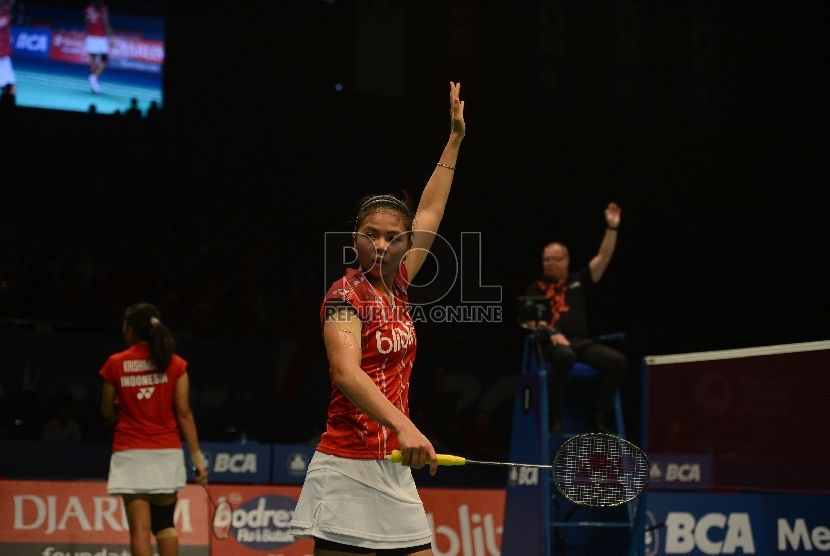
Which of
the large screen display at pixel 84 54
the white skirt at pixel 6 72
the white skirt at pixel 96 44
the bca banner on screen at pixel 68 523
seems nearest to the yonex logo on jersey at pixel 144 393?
the bca banner on screen at pixel 68 523

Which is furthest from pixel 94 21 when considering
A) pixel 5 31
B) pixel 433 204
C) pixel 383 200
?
pixel 383 200

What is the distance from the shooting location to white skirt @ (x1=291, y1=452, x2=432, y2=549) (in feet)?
8.93

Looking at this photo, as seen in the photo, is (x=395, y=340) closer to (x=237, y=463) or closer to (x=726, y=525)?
(x=726, y=525)

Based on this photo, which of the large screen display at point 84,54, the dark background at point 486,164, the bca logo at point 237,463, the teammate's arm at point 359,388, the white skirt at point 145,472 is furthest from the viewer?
the large screen display at point 84,54

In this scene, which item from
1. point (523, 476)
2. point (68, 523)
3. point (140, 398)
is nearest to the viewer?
point (140, 398)

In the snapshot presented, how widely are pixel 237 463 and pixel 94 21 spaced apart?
291 inches

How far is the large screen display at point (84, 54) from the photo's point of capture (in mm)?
14000

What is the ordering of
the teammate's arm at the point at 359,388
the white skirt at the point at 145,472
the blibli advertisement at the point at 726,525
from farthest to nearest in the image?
1. the blibli advertisement at the point at 726,525
2. the white skirt at the point at 145,472
3. the teammate's arm at the point at 359,388

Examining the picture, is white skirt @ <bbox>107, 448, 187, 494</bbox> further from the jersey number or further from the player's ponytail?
the player's ponytail

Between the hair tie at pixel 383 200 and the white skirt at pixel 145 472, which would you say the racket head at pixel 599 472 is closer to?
the hair tie at pixel 383 200

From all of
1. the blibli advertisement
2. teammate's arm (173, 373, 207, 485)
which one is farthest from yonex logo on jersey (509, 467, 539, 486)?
teammate's arm (173, 373, 207, 485)

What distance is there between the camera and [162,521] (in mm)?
5879

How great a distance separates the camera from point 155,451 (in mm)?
5855

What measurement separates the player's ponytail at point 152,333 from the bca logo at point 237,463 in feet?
16.8
